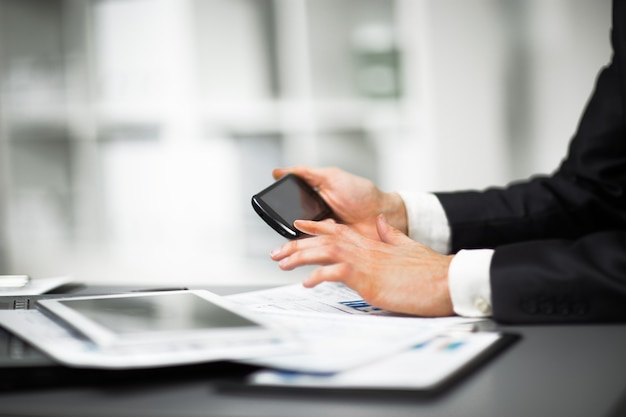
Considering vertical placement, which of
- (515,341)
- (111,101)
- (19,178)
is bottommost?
(515,341)

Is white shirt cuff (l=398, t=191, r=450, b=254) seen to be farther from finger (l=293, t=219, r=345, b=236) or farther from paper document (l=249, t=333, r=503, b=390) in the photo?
paper document (l=249, t=333, r=503, b=390)

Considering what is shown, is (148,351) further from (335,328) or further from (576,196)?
(576,196)

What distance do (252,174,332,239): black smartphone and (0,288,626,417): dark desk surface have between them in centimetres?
42

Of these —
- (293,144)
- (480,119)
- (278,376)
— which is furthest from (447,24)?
(278,376)

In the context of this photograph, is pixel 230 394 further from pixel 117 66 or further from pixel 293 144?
pixel 117 66

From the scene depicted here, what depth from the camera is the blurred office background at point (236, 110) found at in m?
2.52

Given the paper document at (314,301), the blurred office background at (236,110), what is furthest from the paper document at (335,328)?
the blurred office background at (236,110)

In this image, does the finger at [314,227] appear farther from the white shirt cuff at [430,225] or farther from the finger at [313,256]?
the white shirt cuff at [430,225]

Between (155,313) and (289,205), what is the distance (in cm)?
43

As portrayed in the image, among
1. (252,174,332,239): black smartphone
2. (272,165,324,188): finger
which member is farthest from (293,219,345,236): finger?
(272,165,324,188): finger

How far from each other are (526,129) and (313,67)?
0.85 metres

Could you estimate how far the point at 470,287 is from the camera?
0.74 metres

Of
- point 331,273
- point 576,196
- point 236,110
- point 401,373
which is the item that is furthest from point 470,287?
point 236,110

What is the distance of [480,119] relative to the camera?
2.56 meters
